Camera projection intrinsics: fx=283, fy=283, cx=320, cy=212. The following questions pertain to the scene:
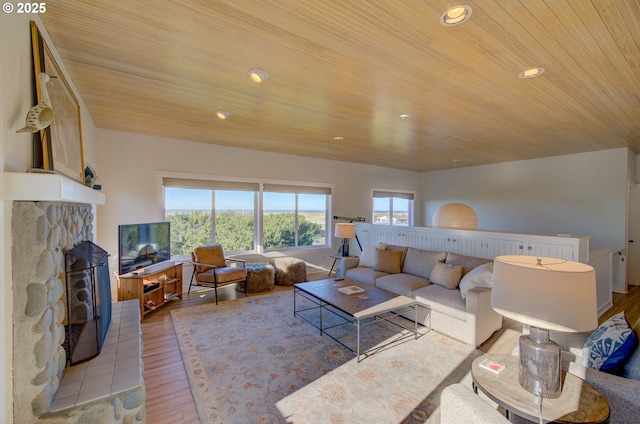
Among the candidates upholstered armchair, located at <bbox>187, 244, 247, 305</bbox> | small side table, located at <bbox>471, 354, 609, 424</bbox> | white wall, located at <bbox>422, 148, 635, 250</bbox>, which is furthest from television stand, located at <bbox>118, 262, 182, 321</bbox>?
white wall, located at <bbox>422, 148, 635, 250</bbox>

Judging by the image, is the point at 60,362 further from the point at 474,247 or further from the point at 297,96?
the point at 474,247

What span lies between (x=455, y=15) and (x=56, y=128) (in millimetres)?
2530

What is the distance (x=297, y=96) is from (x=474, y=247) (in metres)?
3.28

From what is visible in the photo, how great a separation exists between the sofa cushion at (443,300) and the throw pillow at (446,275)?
0.25 feet

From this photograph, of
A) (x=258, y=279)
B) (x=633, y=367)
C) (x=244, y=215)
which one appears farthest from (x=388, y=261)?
(x=633, y=367)

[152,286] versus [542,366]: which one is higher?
[542,366]

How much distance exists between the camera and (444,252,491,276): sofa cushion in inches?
144

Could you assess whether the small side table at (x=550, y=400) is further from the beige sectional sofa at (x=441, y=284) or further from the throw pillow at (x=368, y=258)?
the throw pillow at (x=368, y=258)

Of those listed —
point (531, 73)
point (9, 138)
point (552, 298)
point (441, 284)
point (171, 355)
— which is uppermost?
point (531, 73)

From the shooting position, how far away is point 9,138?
49.3 inches

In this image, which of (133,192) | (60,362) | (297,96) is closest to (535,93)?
(297,96)

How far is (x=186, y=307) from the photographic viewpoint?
419cm

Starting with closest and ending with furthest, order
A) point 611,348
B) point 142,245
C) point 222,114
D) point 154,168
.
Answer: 1. point 611,348
2. point 222,114
3. point 142,245
4. point 154,168

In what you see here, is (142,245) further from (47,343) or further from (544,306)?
(544,306)
